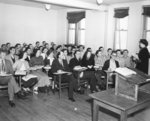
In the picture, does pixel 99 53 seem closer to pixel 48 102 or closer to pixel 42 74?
pixel 42 74

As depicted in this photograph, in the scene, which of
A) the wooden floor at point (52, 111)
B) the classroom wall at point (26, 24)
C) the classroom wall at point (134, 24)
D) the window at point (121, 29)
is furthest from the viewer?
the classroom wall at point (26, 24)

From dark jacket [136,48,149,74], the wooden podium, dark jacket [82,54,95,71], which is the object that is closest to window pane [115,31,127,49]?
dark jacket [82,54,95,71]

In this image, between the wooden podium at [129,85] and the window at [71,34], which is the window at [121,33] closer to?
the window at [71,34]

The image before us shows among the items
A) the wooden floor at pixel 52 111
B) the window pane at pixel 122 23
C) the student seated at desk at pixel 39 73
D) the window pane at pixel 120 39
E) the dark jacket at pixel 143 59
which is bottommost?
the wooden floor at pixel 52 111

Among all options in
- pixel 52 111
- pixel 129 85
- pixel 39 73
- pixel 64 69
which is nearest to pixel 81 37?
pixel 64 69

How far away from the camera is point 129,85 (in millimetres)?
2641

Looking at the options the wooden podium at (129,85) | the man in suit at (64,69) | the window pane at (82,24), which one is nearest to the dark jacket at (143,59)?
the man in suit at (64,69)

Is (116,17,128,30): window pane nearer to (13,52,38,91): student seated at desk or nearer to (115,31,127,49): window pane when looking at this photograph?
(115,31,127,49): window pane

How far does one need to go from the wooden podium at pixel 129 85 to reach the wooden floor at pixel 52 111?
1245 mm

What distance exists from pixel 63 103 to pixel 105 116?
111cm

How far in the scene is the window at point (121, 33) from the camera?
7.13 m

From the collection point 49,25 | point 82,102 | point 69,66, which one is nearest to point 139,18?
point 69,66

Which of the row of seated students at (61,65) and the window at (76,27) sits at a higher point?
the window at (76,27)

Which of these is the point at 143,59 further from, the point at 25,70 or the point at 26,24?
the point at 26,24
